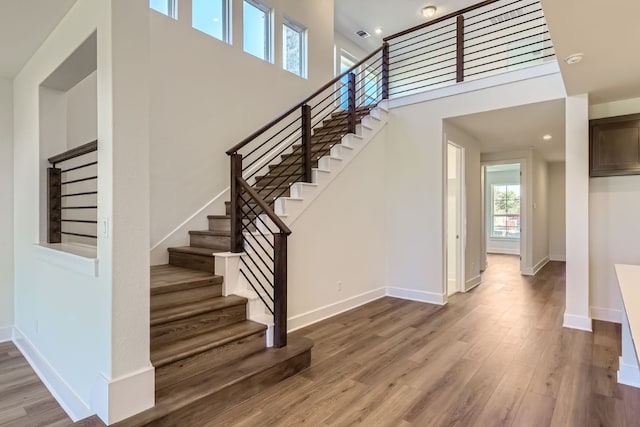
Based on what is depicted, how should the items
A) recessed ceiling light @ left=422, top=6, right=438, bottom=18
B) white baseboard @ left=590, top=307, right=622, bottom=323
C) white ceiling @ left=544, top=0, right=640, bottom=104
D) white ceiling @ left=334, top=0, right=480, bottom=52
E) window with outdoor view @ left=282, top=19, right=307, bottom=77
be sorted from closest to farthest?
white ceiling @ left=544, top=0, right=640, bottom=104 < white baseboard @ left=590, top=307, right=622, bottom=323 < window with outdoor view @ left=282, top=19, right=307, bottom=77 < white ceiling @ left=334, top=0, right=480, bottom=52 < recessed ceiling light @ left=422, top=6, right=438, bottom=18

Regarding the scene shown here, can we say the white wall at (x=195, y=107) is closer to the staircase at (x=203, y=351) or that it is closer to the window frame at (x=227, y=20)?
the window frame at (x=227, y=20)

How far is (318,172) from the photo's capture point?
393 centimetres

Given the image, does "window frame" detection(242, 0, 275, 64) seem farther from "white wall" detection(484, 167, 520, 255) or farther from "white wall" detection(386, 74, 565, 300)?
"white wall" detection(484, 167, 520, 255)

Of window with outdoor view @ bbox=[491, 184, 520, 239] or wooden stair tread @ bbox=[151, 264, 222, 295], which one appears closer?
wooden stair tread @ bbox=[151, 264, 222, 295]

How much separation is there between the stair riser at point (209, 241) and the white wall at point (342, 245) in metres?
0.65

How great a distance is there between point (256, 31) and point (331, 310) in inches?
160

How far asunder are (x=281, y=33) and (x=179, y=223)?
10.9 feet

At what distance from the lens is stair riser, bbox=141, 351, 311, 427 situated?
195 cm

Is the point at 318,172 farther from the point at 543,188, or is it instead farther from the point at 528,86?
the point at 543,188

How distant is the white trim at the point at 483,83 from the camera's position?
3811mm

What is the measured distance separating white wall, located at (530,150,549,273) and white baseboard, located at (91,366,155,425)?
715 centimetres

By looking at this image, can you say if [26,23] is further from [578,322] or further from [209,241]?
[578,322]

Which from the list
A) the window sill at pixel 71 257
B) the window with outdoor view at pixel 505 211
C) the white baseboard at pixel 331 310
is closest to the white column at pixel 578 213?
the white baseboard at pixel 331 310

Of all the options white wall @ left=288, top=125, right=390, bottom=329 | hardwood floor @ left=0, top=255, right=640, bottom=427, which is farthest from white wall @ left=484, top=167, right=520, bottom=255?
white wall @ left=288, top=125, right=390, bottom=329
